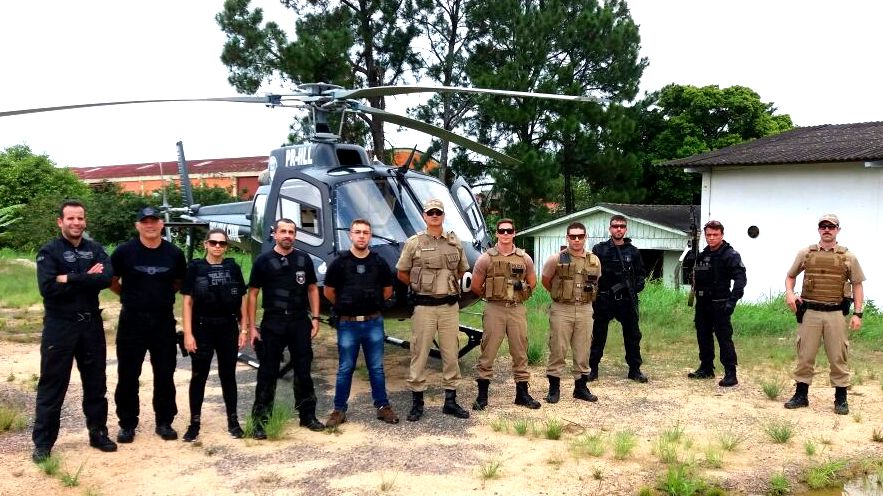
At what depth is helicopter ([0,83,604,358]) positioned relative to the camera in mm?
6238

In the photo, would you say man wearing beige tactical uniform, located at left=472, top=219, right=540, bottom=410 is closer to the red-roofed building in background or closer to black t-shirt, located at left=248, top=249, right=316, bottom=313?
black t-shirt, located at left=248, top=249, right=316, bottom=313

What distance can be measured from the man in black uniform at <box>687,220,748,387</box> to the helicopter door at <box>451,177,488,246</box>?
7.13 feet

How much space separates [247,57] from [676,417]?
1868cm

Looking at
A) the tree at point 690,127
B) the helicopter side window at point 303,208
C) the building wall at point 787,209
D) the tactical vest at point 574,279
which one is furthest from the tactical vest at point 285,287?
the tree at point 690,127

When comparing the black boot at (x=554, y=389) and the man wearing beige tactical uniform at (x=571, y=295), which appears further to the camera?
the black boot at (x=554, y=389)

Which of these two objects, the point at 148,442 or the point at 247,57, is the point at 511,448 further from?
the point at 247,57

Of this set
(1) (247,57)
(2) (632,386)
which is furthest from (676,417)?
(1) (247,57)

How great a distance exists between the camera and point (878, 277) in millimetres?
13172

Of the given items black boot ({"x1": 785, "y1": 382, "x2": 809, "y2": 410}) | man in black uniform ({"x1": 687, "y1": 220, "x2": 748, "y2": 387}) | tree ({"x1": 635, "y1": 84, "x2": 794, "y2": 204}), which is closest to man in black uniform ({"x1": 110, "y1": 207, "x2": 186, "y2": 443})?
man in black uniform ({"x1": 687, "y1": 220, "x2": 748, "y2": 387})

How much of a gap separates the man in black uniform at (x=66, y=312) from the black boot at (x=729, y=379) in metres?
5.62

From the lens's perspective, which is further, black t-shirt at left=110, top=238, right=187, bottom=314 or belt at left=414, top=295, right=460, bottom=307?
belt at left=414, top=295, right=460, bottom=307

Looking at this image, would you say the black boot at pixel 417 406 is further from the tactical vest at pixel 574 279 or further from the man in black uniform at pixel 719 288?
the man in black uniform at pixel 719 288

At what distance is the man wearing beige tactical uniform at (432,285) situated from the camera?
5539 mm

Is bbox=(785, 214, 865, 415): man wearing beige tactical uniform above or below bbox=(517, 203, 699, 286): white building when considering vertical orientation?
below
